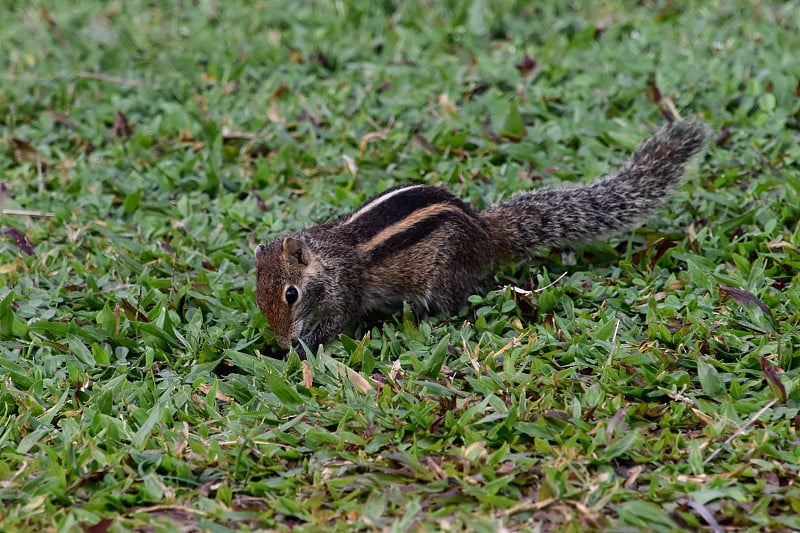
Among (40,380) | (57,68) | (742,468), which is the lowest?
(742,468)

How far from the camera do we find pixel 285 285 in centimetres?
538

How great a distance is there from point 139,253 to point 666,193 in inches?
126

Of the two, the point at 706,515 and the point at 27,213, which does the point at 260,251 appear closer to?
the point at 27,213

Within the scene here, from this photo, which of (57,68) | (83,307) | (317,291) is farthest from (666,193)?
(57,68)

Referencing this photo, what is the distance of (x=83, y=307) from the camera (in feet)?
19.4

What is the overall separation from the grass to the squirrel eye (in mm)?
253

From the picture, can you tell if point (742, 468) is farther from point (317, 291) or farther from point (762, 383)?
point (317, 291)

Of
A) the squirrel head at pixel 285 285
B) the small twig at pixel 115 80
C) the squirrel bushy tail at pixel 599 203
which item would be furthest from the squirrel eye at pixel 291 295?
the small twig at pixel 115 80

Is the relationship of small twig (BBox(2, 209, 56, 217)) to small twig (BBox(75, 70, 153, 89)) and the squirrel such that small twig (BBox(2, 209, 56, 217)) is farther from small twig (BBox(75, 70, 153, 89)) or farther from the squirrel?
the squirrel

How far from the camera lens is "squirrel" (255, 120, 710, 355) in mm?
5473

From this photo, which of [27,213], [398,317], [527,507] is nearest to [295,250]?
[398,317]

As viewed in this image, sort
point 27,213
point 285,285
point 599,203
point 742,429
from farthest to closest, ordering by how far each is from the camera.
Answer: point 27,213
point 599,203
point 285,285
point 742,429

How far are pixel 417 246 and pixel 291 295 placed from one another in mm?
737

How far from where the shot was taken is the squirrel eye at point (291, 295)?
5395 mm
